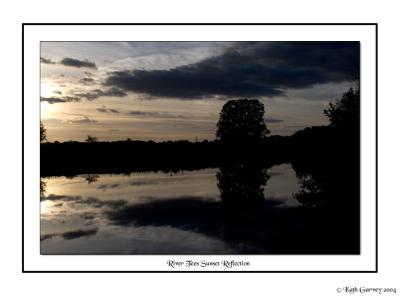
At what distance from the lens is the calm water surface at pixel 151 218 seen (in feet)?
29.2

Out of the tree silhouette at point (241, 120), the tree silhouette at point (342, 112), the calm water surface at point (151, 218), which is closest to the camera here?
the calm water surface at point (151, 218)

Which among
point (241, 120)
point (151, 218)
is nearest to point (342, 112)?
point (241, 120)

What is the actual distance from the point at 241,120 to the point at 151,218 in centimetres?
605

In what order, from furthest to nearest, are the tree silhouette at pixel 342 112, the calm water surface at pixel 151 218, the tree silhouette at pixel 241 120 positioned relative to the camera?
the tree silhouette at pixel 241 120 → the tree silhouette at pixel 342 112 → the calm water surface at pixel 151 218

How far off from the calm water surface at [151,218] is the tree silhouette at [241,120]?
1.84 m

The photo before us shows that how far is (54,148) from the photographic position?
11367mm

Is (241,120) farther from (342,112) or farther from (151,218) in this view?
(151,218)

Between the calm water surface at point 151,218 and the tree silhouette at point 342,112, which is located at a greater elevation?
the tree silhouette at point 342,112

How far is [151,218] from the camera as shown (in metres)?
10.9

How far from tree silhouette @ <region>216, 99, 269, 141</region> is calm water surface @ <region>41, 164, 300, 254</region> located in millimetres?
1844
